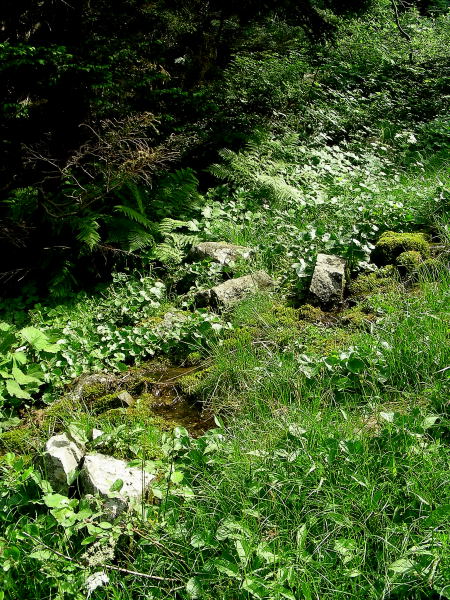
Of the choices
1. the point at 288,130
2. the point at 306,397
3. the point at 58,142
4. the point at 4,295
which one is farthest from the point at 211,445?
the point at 288,130

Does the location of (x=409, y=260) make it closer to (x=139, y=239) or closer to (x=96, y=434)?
(x=139, y=239)

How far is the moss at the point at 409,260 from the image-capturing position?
4.23m

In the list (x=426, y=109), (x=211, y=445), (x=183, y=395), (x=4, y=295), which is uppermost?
(x=426, y=109)

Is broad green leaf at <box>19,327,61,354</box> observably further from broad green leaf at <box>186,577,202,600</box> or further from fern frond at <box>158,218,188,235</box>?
broad green leaf at <box>186,577,202,600</box>

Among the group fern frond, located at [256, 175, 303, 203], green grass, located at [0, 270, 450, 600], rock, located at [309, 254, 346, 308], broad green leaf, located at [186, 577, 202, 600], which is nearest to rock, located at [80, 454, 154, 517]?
green grass, located at [0, 270, 450, 600]

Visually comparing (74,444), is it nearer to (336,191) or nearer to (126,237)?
(126,237)

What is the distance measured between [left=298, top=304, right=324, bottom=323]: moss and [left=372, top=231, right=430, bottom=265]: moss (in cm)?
94

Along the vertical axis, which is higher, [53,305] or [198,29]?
[198,29]

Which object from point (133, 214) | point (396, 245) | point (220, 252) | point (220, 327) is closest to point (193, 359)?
point (220, 327)

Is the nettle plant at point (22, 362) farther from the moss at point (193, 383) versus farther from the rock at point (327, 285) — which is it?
the rock at point (327, 285)

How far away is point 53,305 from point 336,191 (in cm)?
343

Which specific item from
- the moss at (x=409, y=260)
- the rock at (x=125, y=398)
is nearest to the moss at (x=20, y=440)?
the rock at (x=125, y=398)

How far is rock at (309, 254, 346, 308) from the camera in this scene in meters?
4.25

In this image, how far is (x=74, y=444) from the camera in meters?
2.95
